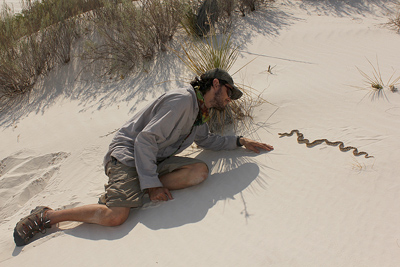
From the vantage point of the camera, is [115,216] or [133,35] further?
[133,35]

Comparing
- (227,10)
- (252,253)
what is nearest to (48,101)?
(227,10)

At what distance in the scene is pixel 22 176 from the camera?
4539mm

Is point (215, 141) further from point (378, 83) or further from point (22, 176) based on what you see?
point (22, 176)

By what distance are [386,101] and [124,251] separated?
3.36 meters

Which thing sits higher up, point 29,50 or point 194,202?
point 29,50

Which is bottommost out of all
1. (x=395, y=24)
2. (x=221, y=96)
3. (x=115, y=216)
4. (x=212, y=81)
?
(x=115, y=216)

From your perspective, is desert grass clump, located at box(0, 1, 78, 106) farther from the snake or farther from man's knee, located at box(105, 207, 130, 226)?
the snake

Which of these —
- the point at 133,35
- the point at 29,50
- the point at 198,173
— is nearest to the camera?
the point at 198,173

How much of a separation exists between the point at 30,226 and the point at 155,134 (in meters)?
1.29

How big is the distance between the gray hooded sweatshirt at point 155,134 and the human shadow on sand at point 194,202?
0.27 m

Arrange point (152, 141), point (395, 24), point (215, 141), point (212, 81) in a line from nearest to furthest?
point (152, 141), point (212, 81), point (215, 141), point (395, 24)

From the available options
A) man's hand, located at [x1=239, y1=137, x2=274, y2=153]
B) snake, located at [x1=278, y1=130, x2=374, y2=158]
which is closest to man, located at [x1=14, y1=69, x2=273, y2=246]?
man's hand, located at [x1=239, y1=137, x2=274, y2=153]

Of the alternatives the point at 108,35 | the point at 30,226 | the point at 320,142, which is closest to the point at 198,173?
→ the point at 320,142

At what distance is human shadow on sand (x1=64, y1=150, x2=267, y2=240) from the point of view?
3045 mm
